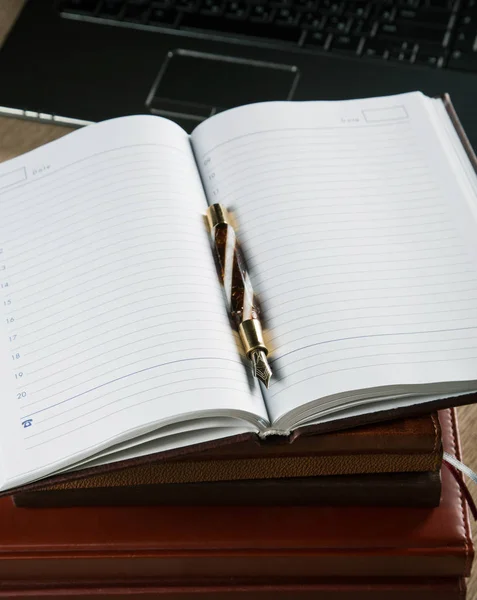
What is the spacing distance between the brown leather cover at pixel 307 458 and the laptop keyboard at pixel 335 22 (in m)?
0.44

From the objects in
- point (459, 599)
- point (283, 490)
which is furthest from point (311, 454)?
point (459, 599)

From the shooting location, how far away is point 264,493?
1.79 ft

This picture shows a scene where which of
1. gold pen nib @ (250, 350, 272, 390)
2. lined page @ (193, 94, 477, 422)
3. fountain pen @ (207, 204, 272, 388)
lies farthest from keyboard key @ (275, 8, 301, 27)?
gold pen nib @ (250, 350, 272, 390)

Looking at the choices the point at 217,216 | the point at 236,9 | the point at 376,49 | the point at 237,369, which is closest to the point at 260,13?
the point at 236,9

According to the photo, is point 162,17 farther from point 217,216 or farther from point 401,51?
point 217,216

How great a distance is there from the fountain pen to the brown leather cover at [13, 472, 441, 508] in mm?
77

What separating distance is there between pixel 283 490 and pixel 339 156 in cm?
23

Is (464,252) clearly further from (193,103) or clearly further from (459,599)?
(193,103)

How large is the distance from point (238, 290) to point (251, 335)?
0.04 meters

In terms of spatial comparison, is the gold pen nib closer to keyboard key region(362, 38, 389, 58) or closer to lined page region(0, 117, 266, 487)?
lined page region(0, 117, 266, 487)

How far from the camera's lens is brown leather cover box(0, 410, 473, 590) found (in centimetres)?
54

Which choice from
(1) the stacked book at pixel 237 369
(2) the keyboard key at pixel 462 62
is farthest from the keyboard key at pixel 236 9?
(1) the stacked book at pixel 237 369

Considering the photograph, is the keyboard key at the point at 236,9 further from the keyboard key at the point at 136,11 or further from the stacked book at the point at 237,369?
the stacked book at the point at 237,369

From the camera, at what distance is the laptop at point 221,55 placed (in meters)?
0.82
